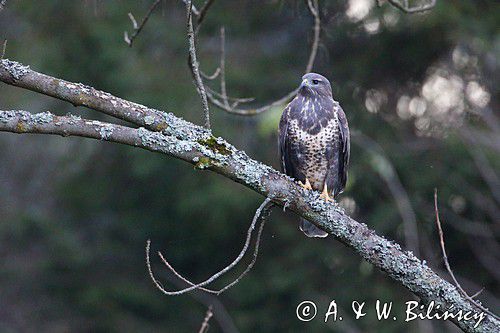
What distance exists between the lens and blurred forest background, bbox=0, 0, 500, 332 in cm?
1000

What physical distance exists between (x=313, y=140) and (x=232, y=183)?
4561 mm

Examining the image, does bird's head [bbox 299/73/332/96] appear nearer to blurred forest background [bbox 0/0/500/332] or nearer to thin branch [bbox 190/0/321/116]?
thin branch [bbox 190/0/321/116]

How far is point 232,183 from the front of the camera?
10.6 metres

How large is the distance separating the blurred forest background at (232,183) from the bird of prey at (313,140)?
274 centimetres

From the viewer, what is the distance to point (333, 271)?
1093 centimetres

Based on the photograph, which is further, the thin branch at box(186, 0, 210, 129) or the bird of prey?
the bird of prey

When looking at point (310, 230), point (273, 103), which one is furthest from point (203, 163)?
point (310, 230)

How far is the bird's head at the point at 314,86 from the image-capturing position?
6.18 metres

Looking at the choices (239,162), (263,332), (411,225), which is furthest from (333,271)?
(239,162)

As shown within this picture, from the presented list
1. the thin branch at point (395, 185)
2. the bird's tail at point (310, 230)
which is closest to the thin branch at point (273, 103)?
the bird's tail at point (310, 230)

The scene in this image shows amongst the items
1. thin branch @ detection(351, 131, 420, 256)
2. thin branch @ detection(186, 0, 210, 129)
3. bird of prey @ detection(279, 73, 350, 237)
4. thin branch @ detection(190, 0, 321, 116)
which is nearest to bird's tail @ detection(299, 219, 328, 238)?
bird of prey @ detection(279, 73, 350, 237)

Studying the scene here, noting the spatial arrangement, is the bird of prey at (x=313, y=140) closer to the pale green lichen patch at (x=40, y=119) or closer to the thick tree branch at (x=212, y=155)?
the thick tree branch at (x=212, y=155)

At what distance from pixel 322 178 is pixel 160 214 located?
19.0 feet

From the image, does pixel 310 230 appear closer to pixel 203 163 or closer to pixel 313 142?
pixel 313 142
